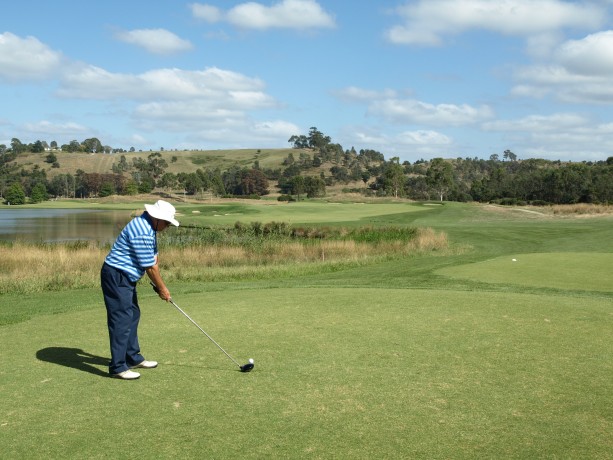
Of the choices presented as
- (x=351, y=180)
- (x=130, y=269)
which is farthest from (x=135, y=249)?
(x=351, y=180)

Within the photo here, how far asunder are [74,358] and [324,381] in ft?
11.0

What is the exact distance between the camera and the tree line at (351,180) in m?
97.8

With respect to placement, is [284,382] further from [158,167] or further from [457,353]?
[158,167]

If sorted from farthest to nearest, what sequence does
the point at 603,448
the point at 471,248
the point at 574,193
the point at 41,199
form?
the point at 41,199 < the point at 574,193 < the point at 471,248 < the point at 603,448

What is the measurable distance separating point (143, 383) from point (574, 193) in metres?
97.5

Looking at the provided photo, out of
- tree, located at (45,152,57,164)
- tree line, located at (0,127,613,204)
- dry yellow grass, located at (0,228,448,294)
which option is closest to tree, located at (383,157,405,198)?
tree line, located at (0,127,613,204)

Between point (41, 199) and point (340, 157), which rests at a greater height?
point (340, 157)

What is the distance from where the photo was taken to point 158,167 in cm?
18125

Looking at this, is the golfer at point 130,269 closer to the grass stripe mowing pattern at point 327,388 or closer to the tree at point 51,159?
the grass stripe mowing pattern at point 327,388

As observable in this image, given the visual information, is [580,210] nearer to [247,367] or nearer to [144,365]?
[247,367]

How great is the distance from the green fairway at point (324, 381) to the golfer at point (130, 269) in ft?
1.55

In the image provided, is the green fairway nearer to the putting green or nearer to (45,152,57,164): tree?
the putting green

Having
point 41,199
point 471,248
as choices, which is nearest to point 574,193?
point 471,248

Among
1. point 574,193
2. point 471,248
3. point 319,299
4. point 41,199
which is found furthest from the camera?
point 41,199
